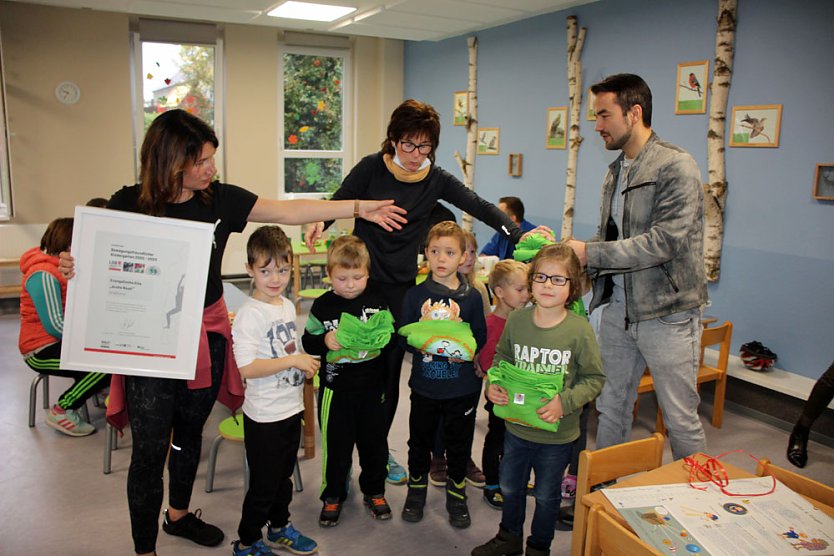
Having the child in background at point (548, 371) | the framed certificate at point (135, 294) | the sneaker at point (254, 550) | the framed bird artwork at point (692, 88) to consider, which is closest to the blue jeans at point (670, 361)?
the child in background at point (548, 371)

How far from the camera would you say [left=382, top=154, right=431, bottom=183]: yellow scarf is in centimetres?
272

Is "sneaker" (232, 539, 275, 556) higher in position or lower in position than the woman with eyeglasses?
lower

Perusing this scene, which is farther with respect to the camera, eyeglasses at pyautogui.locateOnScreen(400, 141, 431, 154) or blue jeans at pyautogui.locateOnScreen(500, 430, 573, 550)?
eyeglasses at pyautogui.locateOnScreen(400, 141, 431, 154)

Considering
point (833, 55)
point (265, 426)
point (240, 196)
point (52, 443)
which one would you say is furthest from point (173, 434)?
point (833, 55)

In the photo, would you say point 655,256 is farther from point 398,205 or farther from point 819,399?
point 819,399

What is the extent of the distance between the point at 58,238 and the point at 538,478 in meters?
2.73

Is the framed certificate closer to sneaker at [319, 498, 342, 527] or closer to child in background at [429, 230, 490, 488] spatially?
sneaker at [319, 498, 342, 527]

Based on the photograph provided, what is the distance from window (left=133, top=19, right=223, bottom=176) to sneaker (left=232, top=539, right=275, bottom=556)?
585 cm

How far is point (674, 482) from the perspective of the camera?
1.77 metres

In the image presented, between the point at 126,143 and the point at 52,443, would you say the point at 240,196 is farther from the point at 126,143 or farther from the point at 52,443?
the point at 126,143

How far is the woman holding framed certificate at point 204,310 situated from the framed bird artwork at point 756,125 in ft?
9.77

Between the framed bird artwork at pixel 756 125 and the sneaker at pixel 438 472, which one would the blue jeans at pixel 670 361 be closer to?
the sneaker at pixel 438 472

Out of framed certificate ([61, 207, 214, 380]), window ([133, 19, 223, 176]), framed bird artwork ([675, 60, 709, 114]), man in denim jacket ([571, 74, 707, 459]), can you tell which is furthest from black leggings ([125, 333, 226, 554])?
window ([133, 19, 223, 176])

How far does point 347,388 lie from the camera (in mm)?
2613
